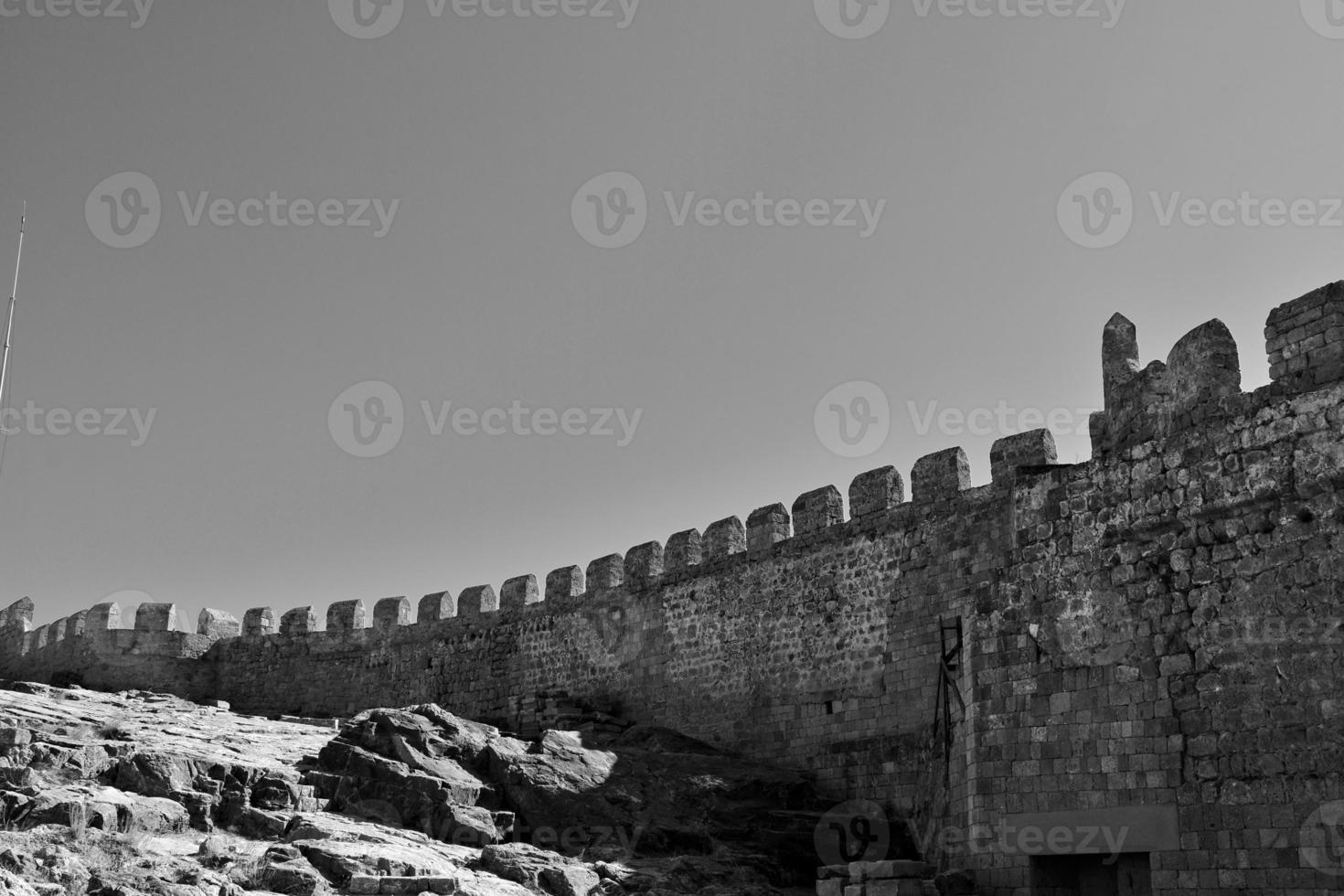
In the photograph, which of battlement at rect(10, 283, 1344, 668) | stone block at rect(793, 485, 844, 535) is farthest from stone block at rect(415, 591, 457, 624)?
stone block at rect(793, 485, 844, 535)

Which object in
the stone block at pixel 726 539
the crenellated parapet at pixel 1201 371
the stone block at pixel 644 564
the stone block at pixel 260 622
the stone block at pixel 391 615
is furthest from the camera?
the stone block at pixel 260 622

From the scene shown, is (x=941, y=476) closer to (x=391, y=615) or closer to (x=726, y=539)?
(x=726, y=539)

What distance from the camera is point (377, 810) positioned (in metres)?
15.4

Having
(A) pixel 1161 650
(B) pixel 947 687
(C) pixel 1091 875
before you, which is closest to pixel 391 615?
(B) pixel 947 687

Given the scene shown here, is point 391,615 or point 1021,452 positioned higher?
point 1021,452

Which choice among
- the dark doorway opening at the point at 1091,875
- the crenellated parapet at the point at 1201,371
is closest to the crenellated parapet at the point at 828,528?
the crenellated parapet at the point at 1201,371

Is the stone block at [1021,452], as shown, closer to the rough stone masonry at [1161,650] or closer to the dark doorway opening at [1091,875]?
the rough stone masonry at [1161,650]

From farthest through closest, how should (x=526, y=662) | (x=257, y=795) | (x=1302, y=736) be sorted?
(x=526, y=662) → (x=257, y=795) → (x=1302, y=736)

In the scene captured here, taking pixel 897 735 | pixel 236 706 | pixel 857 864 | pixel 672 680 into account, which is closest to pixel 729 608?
pixel 672 680

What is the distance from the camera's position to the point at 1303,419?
402 inches

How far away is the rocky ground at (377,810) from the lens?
1185 centimetres

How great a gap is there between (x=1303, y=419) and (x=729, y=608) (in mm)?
12048

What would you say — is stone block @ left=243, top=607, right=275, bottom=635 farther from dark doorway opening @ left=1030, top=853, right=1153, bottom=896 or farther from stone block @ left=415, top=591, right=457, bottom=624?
dark doorway opening @ left=1030, top=853, right=1153, bottom=896

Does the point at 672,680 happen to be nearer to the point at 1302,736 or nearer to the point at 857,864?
the point at 857,864
